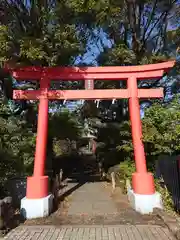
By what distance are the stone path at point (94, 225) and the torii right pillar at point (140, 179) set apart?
0.41 metres

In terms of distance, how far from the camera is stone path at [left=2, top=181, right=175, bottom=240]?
6.32m

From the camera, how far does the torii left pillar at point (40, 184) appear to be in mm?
8383

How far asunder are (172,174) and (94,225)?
10.5 feet

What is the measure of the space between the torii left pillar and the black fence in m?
4.31

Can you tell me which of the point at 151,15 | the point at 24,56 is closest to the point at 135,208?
the point at 24,56

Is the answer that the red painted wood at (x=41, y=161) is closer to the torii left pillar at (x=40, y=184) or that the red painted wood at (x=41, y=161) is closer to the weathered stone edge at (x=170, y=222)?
the torii left pillar at (x=40, y=184)

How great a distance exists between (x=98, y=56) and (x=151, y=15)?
13.4ft

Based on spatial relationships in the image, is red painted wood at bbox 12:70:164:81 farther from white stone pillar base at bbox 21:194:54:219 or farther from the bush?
the bush

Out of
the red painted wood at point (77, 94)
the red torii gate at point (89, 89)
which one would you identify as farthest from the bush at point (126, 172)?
the red painted wood at point (77, 94)

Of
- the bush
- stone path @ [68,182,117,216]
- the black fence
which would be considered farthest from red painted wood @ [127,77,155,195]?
the bush

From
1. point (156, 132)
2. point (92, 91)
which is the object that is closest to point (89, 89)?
point (92, 91)

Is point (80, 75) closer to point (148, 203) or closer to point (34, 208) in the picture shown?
point (34, 208)

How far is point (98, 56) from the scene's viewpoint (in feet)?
52.6

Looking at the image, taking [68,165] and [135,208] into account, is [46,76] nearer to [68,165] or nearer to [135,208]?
[135,208]
